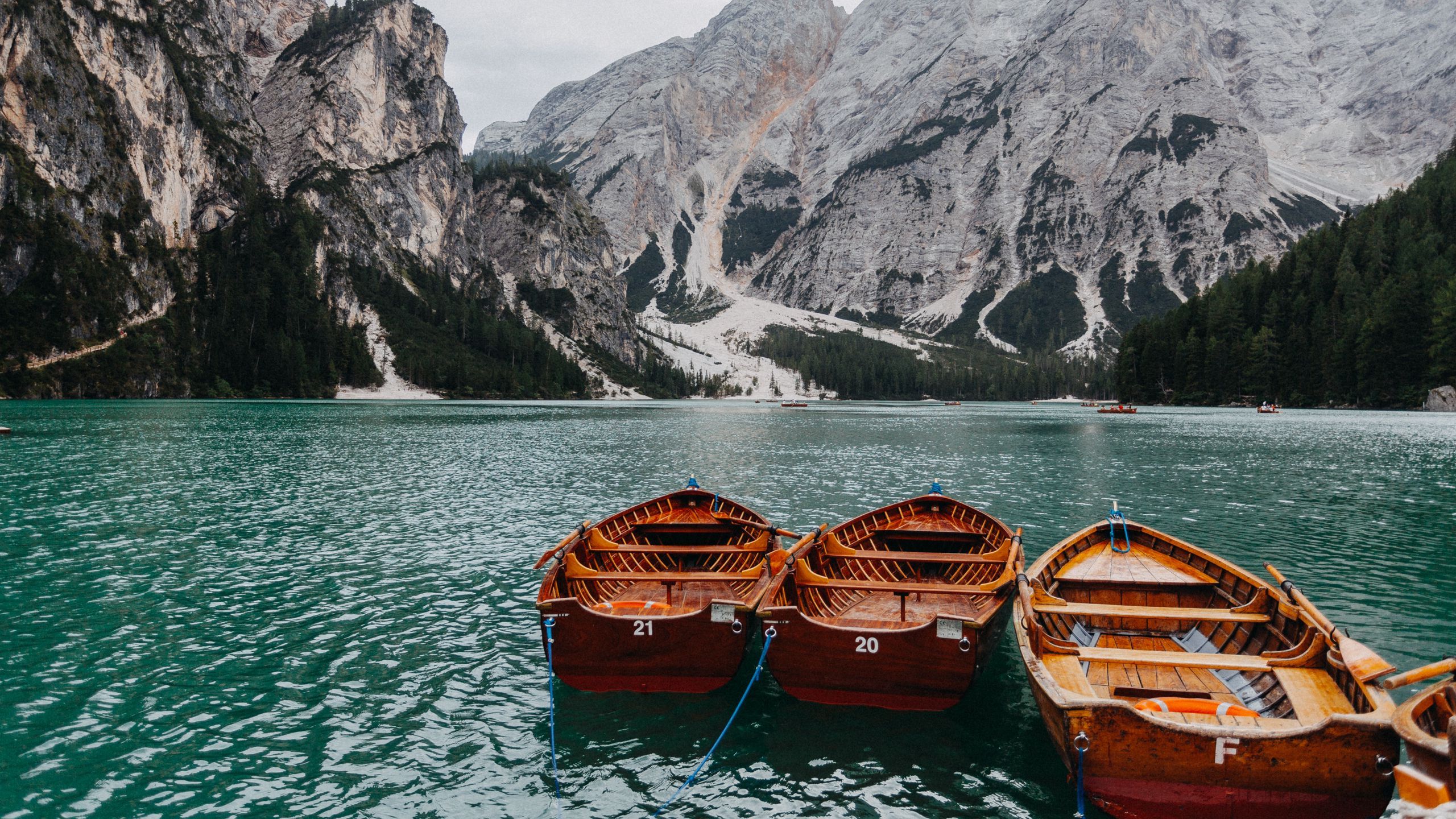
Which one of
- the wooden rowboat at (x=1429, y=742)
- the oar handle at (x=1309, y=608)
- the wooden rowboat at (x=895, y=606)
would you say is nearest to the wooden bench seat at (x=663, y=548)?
the wooden rowboat at (x=895, y=606)

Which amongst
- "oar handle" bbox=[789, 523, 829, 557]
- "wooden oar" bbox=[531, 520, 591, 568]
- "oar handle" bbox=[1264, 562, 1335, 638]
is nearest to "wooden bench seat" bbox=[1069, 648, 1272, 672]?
"oar handle" bbox=[1264, 562, 1335, 638]

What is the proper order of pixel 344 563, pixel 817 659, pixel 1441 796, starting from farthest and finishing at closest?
1. pixel 344 563
2. pixel 817 659
3. pixel 1441 796

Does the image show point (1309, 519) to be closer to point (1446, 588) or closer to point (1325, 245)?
point (1446, 588)

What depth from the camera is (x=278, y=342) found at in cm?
18175

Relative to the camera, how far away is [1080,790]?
8797 millimetres

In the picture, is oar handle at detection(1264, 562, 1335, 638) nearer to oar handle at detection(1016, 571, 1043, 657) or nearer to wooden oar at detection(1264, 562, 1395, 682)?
wooden oar at detection(1264, 562, 1395, 682)

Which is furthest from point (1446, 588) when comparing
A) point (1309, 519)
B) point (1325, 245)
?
point (1325, 245)

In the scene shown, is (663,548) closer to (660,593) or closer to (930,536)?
(660,593)

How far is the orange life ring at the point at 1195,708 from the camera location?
9289 mm

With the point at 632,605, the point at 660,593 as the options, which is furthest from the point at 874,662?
the point at 660,593

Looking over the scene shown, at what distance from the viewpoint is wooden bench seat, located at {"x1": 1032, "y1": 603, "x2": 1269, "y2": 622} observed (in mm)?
12617

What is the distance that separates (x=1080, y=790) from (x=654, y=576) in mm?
9073

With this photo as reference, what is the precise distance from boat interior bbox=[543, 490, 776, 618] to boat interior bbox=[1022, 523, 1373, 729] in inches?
221

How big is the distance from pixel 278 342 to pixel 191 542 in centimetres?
18549
